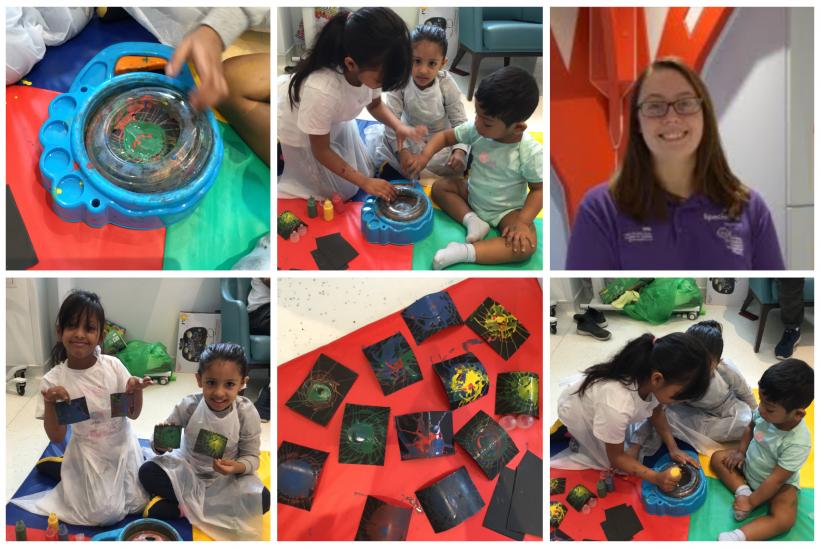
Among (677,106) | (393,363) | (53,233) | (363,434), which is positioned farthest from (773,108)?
(53,233)

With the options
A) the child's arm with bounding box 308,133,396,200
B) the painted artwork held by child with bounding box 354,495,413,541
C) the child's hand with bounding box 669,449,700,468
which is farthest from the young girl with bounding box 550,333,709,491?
the child's arm with bounding box 308,133,396,200

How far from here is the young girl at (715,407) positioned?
1.75 meters

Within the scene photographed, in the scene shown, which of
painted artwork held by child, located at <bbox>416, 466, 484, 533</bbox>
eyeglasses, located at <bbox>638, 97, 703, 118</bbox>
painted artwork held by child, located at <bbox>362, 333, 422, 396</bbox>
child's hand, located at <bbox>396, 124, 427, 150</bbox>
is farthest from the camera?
painted artwork held by child, located at <bbox>362, 333, 422, 396</bbox>

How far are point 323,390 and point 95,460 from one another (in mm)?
452

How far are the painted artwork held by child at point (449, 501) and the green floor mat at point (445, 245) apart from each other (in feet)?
1.42

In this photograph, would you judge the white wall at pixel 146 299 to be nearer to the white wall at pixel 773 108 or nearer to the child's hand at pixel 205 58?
the child's hand at pixel 205 58

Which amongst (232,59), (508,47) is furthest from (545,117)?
(232,59)

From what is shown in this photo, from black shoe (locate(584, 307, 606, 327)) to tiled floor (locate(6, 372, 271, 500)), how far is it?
642 mm

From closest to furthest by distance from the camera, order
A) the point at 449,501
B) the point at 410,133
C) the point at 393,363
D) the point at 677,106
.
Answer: the point at 677,106 < the point at 410,133 < the point at 449,501 < the point at 393,363

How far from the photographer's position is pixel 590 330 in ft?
5.82

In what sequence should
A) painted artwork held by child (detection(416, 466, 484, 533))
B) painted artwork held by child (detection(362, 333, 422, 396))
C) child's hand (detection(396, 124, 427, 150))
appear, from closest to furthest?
1. child's hand (detection(396, 124, 427, 150))
2. painted artwork held by child (detection(416, 466, 484, 533))
3. painted artwork held by child (detection(362, 333, 422, 396))

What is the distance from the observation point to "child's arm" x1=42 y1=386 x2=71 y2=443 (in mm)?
1715

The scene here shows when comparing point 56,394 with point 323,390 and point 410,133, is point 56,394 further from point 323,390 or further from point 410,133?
point 410,133

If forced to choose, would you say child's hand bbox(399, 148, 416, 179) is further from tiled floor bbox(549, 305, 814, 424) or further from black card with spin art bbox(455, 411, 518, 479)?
black card with spin art bbox(455, 411, 518, 479)
